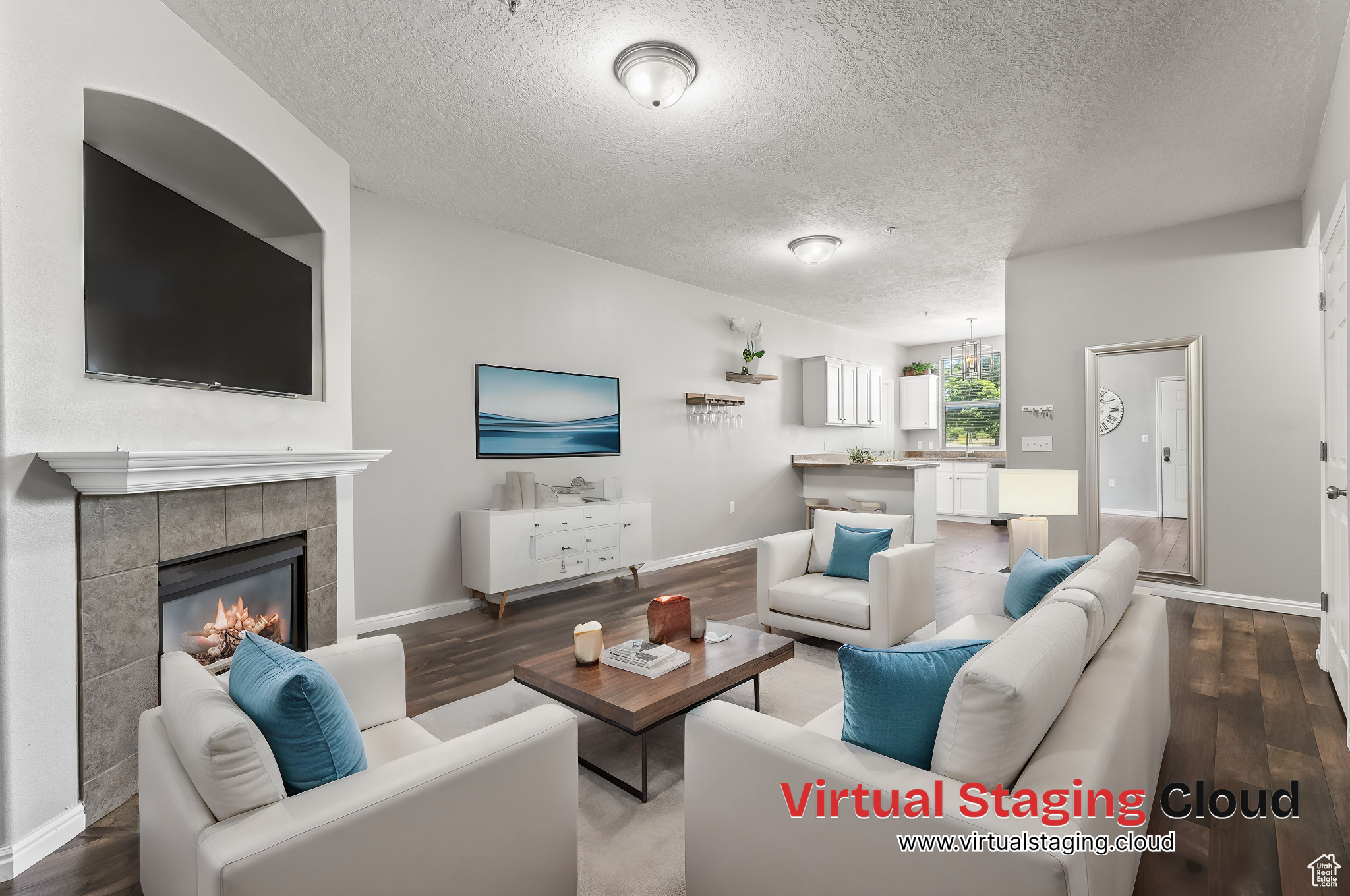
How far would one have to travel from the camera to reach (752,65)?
2.52 meters

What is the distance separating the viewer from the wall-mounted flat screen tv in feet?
6.59

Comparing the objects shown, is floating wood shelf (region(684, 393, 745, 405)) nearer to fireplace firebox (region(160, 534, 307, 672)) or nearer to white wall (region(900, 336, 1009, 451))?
fireplace firebox (region(160, 534, 307, 672))

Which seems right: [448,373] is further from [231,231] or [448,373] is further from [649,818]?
[649,818]

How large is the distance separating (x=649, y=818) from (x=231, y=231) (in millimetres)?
2789

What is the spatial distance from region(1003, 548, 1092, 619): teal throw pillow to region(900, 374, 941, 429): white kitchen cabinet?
279 inches

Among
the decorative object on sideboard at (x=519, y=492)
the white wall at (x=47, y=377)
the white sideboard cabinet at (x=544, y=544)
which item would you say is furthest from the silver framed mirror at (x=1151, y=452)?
the white wall at (x=47, y=377)

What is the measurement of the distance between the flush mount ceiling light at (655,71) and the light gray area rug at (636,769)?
2.54 m

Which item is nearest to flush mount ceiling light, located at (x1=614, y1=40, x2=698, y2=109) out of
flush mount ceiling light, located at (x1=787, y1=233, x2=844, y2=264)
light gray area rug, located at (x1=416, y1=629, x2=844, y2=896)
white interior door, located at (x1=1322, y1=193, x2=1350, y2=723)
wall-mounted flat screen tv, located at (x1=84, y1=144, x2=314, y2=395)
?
wall-mounted flat screen tv, located at (x1=84, y1=144, x2=314, y2=395)

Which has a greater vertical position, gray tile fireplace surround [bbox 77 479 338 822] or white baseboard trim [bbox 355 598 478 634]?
gray tile fireplace surround [bbox 77 479 338 822]

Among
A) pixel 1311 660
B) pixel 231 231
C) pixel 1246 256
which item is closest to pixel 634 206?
pixel 231 231

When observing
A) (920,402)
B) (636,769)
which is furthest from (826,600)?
(920,402)

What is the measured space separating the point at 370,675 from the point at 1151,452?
574 centimetres

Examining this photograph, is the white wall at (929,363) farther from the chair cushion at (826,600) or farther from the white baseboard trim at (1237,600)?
the chair cushion at (826,600)

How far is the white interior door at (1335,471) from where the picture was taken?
2557 mm
